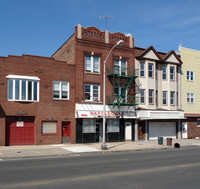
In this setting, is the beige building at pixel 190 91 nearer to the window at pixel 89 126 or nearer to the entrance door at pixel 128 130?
the entrance door at pixel 128 130

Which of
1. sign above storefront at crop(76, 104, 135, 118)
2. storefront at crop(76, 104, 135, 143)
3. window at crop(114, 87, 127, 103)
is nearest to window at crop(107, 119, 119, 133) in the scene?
storefront at crop(76, 104, 135, 143)

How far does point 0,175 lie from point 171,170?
24.2 feet

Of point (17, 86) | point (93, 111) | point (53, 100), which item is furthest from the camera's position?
point (93, 111)

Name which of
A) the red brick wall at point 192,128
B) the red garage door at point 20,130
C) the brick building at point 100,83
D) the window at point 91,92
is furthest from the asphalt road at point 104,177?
the red brick wall at point 192,128

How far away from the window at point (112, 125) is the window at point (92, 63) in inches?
227

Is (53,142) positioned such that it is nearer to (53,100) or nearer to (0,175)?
(53,100)

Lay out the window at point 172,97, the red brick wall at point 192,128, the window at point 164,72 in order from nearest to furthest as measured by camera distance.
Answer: the window at point 164,72
the window at point 172,97
the red brick wall at point 192,128

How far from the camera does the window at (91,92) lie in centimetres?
2759

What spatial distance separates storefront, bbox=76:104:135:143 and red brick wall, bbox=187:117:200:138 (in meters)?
9.64

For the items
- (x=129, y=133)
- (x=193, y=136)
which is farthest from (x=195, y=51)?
(x=129, y=133)

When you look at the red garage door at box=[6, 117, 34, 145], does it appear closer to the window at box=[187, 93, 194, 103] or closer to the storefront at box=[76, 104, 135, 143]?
the storefront at box=[76, 104, 135, 143]

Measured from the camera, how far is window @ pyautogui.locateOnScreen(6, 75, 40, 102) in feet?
77.0

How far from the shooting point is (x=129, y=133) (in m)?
30.0

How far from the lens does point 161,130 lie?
3291cm
